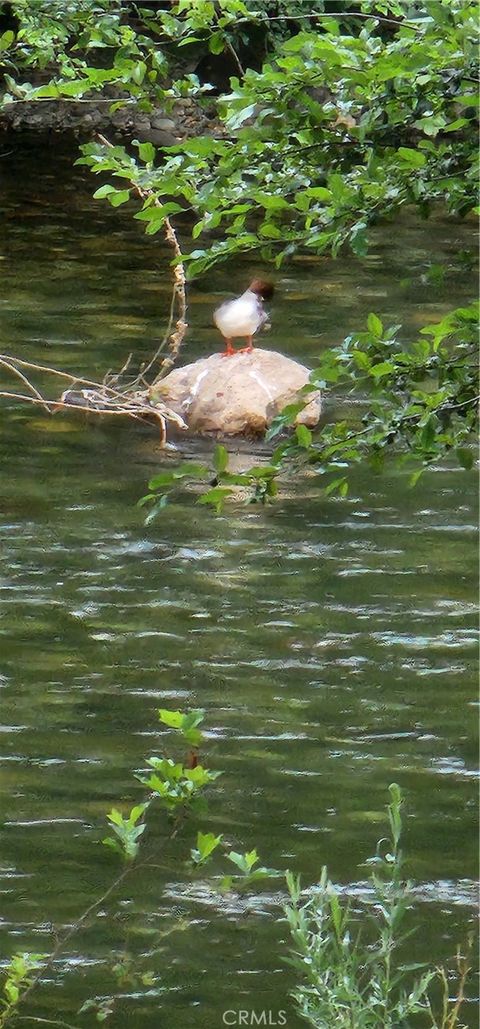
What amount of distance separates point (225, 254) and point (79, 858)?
10.9 feet

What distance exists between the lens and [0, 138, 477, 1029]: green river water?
6535 mm

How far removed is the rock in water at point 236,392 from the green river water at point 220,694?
17.2 inches

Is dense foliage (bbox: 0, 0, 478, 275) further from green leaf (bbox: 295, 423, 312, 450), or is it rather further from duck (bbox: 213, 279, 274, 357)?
duck (bbox: 213, 279, 274, 357)

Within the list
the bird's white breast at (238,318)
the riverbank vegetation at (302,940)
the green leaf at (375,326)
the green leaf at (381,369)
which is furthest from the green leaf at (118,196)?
the bird's white breast at (238,318)

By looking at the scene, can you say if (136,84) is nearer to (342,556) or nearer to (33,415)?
(342,556)

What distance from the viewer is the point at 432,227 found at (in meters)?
21.7

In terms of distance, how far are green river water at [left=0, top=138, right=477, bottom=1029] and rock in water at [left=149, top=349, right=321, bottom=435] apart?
438mm

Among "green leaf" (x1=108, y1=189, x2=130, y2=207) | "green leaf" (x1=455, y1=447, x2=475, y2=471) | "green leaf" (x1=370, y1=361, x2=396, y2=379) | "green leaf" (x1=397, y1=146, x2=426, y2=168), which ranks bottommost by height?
"green leaf" (x1=455, y1=447, x2=475, y2=471)

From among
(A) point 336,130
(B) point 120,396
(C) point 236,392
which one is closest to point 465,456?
(A) point 336,130

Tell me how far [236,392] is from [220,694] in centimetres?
489

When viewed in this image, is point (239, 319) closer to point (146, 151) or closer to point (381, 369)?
point (146, 151)

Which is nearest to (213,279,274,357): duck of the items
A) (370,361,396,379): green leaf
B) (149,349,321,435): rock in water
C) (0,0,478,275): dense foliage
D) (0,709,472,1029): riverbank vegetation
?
(149,349,321,435): rock in water

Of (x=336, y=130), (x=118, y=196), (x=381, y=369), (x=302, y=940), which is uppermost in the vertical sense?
(x=336, y=130)

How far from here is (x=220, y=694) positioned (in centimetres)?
876
